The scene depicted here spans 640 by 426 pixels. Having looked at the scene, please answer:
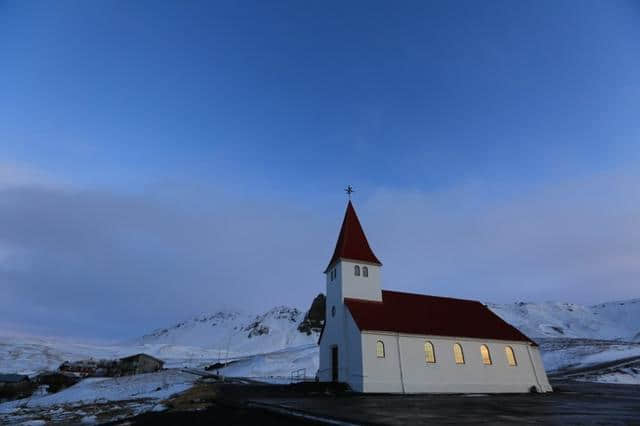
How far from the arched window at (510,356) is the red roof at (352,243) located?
13222mm

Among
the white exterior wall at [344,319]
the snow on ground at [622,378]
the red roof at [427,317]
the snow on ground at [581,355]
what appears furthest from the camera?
the snow on ground at [581,355]

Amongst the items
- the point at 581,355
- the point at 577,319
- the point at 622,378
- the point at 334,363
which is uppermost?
the point at 577,319

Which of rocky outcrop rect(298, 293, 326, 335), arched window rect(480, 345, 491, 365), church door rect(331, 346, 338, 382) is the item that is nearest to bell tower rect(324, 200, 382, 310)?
church door rect(331, 346, 338, 382)

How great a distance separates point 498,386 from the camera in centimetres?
2886

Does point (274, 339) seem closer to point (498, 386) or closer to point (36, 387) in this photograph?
point (36, 387)

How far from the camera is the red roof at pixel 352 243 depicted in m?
31.6

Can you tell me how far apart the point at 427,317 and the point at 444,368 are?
439 centimetres

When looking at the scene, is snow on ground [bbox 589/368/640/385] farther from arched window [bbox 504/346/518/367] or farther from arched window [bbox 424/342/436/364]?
arched window [bbox 424/342/436/364]

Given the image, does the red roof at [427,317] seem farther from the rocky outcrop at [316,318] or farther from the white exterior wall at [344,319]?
the rocky outcrop at [316,318]

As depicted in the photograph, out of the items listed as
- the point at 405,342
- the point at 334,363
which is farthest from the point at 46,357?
the point at 405,342

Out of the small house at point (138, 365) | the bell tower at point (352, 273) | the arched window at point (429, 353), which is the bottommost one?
the arched window at point (429, 353)

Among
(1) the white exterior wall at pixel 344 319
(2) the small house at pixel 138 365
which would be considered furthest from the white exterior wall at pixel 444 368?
(2) the small house at pixel 138 365

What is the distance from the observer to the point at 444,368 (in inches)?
1083

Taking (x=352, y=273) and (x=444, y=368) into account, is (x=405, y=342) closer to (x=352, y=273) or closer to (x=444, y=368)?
(x=444, y=368)
